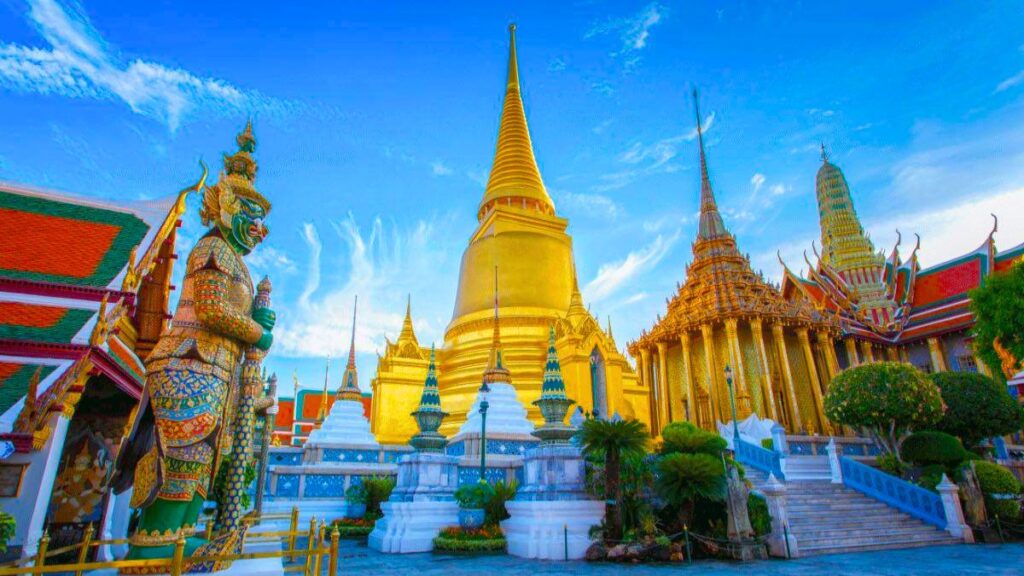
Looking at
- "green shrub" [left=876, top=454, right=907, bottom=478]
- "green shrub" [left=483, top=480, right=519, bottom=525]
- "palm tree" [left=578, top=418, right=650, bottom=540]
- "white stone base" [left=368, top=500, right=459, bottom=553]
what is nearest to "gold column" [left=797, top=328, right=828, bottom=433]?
"green shrub" [left=876, top=454, right=907, bottom=478]

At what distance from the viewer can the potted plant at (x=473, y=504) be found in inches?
382

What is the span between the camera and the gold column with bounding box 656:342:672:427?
903 inches

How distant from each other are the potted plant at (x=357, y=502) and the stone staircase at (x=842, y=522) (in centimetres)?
786

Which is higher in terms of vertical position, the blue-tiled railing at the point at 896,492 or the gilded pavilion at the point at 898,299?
the gilded pavilion at the point at 898,299

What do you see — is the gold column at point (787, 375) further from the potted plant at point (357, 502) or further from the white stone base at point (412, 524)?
the potted plant at point (357, 502)

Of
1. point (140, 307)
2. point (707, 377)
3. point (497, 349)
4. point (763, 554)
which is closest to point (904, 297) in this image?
point (707, 377)

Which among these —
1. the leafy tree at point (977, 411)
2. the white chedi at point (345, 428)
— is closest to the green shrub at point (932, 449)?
the leafy tree at point (977, 411)

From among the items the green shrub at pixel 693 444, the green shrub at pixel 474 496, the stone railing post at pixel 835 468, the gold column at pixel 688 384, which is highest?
the gold column at pixel 688 384

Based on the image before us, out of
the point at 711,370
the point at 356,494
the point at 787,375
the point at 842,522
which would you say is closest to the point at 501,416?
the point at 356,494

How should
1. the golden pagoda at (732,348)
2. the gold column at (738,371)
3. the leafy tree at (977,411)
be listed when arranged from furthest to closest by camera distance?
the golden pagoda at (732,348), the gold column at (738,371), the leafy tree at (977,411)

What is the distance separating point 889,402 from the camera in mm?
13180

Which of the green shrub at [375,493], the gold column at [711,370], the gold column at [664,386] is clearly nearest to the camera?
the green shrub at [375,493]

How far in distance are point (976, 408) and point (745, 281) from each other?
8451 millimetres

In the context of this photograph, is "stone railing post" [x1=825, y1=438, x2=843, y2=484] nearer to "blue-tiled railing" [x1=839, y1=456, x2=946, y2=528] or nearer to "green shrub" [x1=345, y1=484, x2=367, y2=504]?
"blue-tiled railing" [x1=839, y1=456, x2=946, y2=528]
